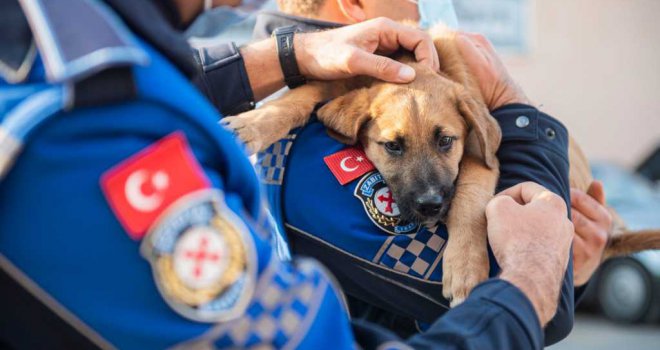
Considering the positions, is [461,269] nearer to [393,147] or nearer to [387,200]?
[387,200]

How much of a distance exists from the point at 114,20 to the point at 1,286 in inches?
15.6

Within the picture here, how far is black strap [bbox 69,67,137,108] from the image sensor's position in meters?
0.97

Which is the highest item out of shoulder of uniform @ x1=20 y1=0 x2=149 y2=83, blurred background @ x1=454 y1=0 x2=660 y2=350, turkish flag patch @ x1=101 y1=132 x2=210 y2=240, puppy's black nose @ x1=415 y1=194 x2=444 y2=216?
shoulder of uniform @ x1=20 y1=0 x2=149 y2=83

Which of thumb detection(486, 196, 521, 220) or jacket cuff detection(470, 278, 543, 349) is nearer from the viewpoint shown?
jacket cuff detection(470, 278, 543, 349)

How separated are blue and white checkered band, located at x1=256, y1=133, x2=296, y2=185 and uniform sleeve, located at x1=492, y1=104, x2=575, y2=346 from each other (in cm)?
65

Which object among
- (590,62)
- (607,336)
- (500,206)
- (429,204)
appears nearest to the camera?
(500,206)

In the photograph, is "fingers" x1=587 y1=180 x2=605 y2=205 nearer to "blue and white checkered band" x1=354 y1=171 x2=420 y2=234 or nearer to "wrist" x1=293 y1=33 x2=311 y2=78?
"blue and white checkered band" x1=354 y1=171 x2=420 y2=234

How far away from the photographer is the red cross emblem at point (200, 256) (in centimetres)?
100

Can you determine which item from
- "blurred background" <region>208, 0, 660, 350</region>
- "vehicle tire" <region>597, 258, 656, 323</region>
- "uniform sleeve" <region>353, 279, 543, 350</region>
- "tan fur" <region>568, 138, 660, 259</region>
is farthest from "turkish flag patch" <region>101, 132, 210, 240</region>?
"blurred background" <region>208, 0, 660, 350</region>

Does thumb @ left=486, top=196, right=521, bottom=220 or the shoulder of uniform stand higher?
the shoulder of uniform

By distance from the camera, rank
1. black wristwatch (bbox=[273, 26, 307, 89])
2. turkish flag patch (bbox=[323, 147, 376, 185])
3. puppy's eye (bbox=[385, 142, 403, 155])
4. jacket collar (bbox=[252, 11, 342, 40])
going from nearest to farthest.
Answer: turkish flag patch (bbox=[323, 147, 376, 185]) → black wristwatch (bbox=[273, 26, 307, 89]) → jacket collar (bbox=[252, 11, 342, 40]) → puppy's eye (bbox=[385, 142, 403, 155])

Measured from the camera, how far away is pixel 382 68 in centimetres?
236

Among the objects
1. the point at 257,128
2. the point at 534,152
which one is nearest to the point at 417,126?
the point at 534,152

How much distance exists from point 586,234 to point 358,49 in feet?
3.44
